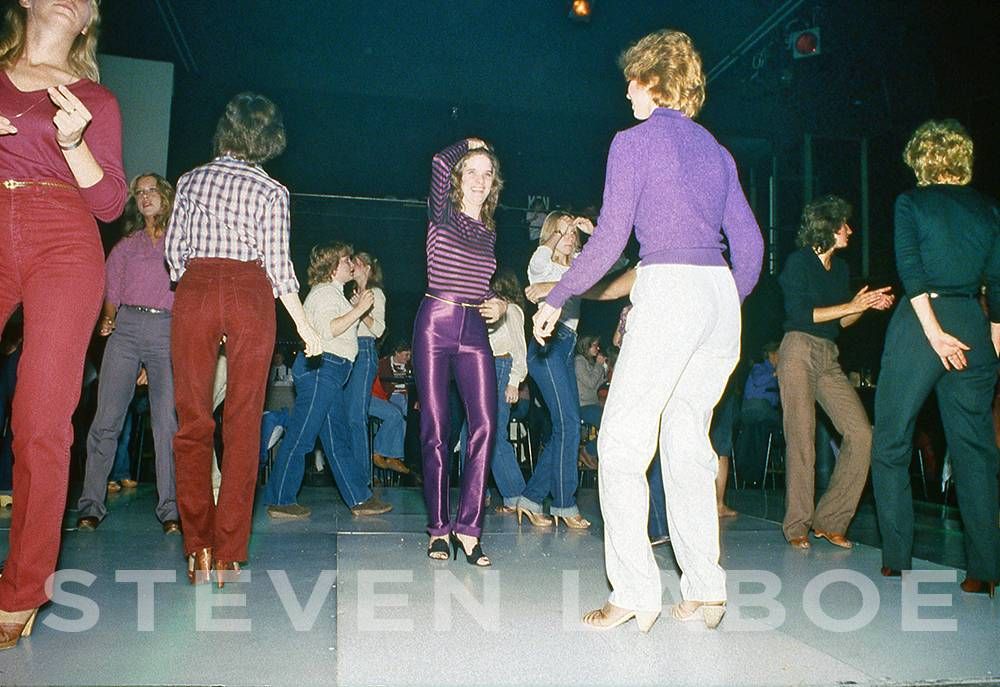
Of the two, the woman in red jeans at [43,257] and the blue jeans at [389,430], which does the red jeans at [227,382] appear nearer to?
the woman in red jeans at [43,257]

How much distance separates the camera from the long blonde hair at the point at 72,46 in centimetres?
222

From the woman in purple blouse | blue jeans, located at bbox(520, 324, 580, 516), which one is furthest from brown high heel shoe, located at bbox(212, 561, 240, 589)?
blue jeans, located at bbox(520, 324, 580, 516)

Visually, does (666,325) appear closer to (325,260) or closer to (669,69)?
(669,69)

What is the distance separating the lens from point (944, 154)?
3.21 metres

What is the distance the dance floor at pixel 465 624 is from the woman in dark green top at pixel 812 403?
29 cm

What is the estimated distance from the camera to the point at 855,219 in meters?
10.6

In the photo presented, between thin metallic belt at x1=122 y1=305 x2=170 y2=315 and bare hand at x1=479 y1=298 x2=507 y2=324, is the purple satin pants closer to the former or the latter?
bare hand at x1=479 y1=298 x2=507 y2=324

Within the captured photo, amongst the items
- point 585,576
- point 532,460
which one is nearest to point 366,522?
point 585,576

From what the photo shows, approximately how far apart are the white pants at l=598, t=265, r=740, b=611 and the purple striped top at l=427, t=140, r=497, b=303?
1146mm

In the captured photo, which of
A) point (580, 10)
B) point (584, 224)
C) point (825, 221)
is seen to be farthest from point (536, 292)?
point (580, 10)

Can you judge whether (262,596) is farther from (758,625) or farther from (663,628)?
(758,625)

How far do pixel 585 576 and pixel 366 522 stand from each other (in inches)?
68.0

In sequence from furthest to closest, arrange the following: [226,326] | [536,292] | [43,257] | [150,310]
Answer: [150,310] → [536,292] → [226,326] → [43,257]

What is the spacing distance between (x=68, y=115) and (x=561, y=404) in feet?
9.11
